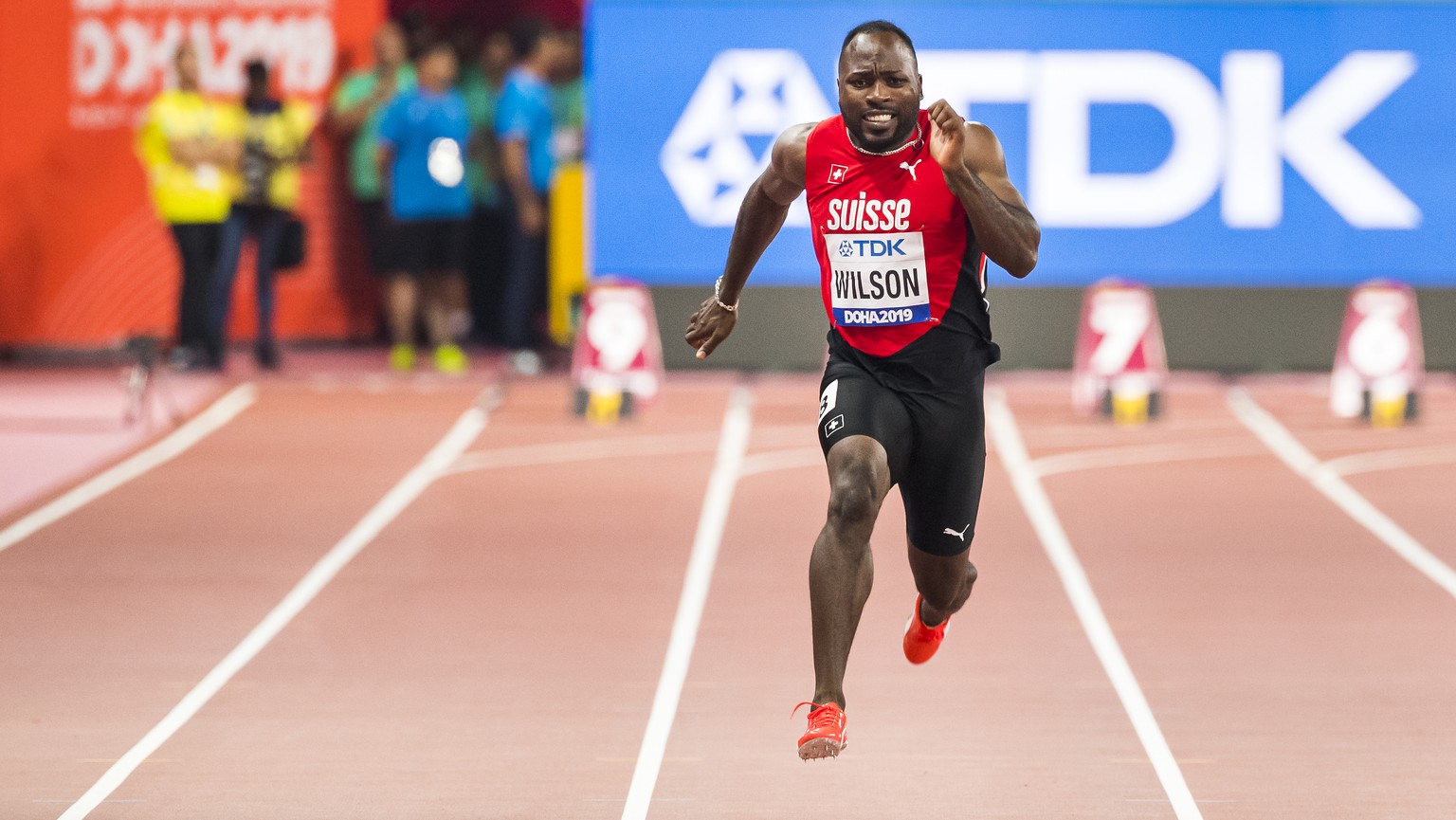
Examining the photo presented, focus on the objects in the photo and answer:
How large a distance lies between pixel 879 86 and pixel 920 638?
195 cm

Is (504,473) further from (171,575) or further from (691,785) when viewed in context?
(691,785)

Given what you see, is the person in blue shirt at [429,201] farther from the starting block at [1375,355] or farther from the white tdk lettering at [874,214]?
the white tdk lettering at [874,214]

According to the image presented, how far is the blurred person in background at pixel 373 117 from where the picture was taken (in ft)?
50.9

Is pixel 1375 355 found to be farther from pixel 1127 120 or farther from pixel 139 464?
pixel 139 464

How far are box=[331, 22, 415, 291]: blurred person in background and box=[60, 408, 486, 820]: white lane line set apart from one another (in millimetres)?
2810

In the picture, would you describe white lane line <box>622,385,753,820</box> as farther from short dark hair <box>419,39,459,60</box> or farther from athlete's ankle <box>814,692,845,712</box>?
short dark hair <box>419,39,459,60</box>

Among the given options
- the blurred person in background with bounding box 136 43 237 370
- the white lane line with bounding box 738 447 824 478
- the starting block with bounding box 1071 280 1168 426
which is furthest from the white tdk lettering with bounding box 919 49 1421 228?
the blurred person in background with bounding box 136 43 237 370

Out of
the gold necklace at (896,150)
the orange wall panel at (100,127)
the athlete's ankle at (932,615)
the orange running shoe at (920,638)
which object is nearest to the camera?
the gold necklace at (896,150)

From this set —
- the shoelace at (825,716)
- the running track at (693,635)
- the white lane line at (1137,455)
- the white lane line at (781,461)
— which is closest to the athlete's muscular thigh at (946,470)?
the running track at (693,635)

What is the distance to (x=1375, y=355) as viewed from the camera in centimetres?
1334

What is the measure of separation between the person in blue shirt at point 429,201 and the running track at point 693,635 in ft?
8.59

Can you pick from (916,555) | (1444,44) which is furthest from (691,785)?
(1444,44)

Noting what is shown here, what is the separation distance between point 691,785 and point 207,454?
678 cm

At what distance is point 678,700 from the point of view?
678cm
